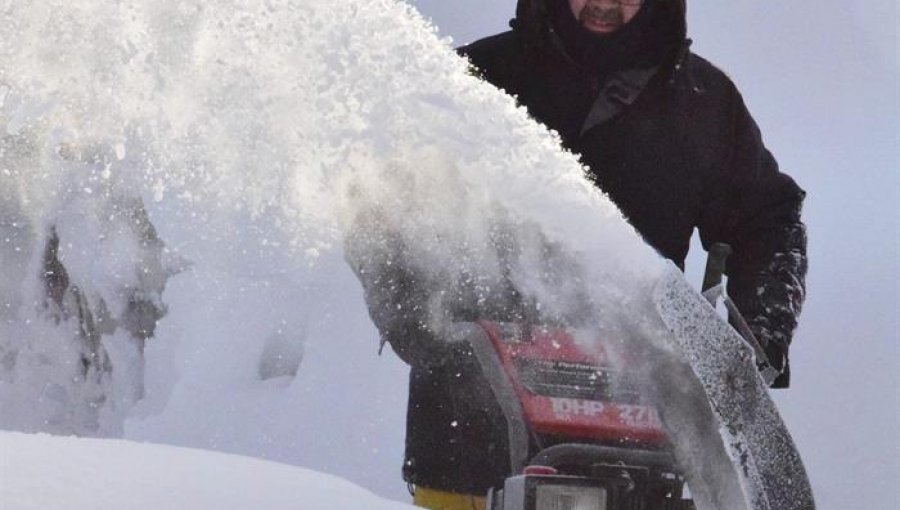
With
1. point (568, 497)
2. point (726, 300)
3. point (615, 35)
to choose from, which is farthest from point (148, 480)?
point (615, 35)

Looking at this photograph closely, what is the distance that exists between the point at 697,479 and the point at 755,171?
1683mm

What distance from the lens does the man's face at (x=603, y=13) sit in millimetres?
3383

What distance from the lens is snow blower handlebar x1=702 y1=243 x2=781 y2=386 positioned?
212 centimetres

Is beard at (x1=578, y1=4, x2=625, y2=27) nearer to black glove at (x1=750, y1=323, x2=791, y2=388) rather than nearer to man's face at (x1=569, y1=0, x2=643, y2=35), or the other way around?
man's face at (x1=569, y1=0, x2=643, y2=35)

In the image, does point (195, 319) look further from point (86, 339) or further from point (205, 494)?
point (205, 494)

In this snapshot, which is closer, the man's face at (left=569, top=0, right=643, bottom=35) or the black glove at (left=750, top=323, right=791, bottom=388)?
the black glove at (left=750, top=323, right=791, bottom=388)

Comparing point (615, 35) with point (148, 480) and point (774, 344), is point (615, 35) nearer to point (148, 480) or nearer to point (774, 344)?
point (774, 344)

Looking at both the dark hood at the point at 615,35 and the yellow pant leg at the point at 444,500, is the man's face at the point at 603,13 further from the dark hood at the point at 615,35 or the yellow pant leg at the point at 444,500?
the yellow pant leg at the point at 444,500

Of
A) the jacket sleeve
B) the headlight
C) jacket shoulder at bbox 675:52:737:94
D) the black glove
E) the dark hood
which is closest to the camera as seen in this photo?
the headlight

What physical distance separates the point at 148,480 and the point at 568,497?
70 centimetres

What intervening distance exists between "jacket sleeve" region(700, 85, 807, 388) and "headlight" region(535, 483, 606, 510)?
44.7 inches

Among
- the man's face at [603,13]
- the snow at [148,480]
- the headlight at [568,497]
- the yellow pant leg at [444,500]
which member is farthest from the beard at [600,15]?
the snow at [148,480]

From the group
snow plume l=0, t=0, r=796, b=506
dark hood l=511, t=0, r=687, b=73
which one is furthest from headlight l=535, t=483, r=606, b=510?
dark hood l=511, t=0, r=687, b=73

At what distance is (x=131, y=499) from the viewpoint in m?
1.49
